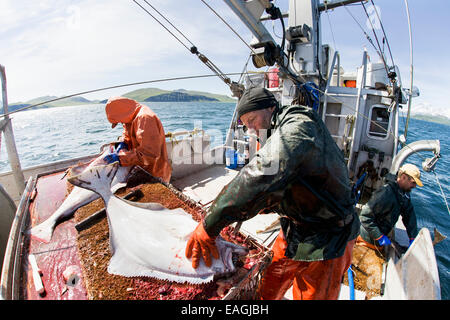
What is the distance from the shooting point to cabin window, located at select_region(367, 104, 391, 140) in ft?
19.1

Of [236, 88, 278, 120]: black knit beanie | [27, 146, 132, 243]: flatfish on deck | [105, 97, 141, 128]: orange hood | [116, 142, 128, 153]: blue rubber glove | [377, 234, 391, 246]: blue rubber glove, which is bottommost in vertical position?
[377, 234, 391, 246]: blue rubber glove

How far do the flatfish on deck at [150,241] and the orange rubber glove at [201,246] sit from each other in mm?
44

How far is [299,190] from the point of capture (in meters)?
1.52

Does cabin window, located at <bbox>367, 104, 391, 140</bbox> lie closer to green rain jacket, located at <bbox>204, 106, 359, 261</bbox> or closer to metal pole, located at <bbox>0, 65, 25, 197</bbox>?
green rain jacket, located at <bbox>204, 106, 359, 261</bbox>

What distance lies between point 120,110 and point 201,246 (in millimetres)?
2571

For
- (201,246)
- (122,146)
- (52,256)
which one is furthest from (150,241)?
(122,146)

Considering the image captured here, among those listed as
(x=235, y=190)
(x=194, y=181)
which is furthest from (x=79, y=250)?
(x=194, y=181)

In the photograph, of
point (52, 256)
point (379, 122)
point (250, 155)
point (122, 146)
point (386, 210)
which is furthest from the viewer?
point (250, 155)

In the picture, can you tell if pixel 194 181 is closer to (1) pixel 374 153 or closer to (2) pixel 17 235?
(2) pixel 17 235

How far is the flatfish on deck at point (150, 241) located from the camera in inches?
63.3

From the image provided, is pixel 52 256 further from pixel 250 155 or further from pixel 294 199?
pixel 250 155

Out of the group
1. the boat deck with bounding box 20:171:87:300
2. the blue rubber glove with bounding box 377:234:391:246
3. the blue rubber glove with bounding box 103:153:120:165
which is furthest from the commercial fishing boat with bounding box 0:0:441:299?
the blue rubber glove with bounding box 103:153:120:165

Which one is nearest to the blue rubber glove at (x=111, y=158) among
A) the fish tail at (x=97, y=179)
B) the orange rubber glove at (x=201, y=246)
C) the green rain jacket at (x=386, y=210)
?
the fish tail at (x=97, y=179)

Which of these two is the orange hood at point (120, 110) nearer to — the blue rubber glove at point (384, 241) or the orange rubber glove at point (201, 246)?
the orange rubber glove at point (201, 246)
